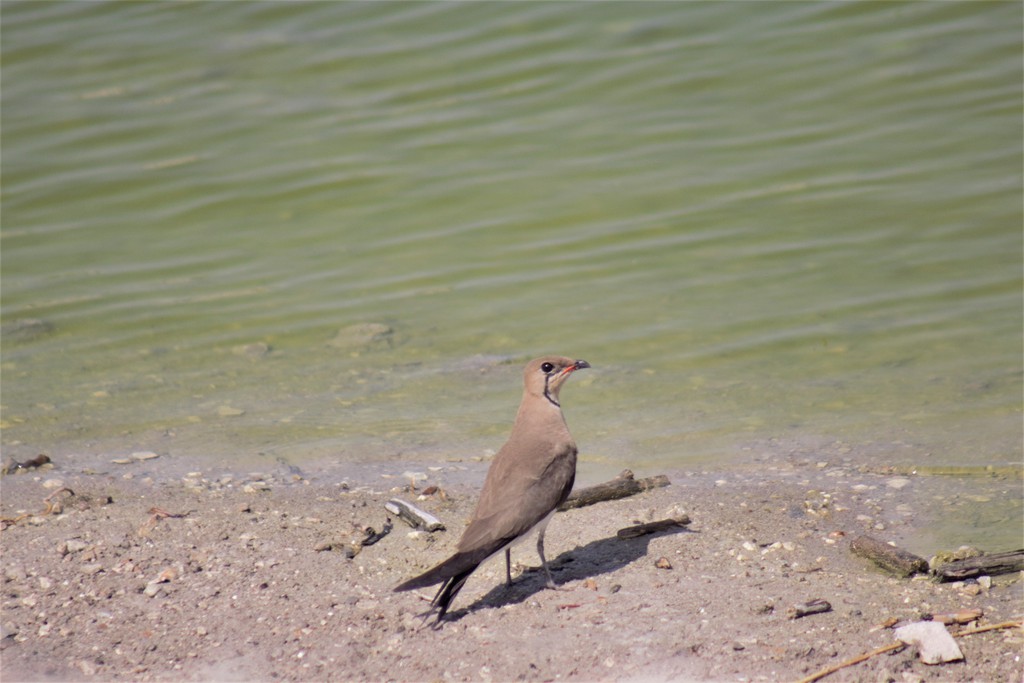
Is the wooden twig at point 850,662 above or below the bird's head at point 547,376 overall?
below

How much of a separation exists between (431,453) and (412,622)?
2.25 m

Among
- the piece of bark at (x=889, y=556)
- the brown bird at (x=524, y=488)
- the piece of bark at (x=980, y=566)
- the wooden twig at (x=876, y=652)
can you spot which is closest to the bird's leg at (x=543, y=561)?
the brown bird at (x=524, y=488)

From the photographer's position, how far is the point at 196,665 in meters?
4.84

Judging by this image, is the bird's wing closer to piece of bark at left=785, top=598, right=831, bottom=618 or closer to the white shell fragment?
piece of bark at left=785, top=598, right=831, bottom=618

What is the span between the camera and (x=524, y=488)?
5.37 m

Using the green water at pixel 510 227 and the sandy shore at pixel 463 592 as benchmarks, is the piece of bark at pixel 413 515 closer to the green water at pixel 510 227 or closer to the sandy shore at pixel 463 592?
the sandy shore at pixel 463 592

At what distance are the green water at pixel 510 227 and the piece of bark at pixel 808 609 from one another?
2.02 metres

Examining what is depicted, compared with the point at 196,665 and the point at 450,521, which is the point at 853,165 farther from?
the point at 196,665

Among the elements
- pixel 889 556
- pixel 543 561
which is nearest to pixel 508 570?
pixel 543 561

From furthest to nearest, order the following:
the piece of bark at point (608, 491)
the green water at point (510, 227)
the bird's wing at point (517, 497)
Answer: the green water at point (510, 227) < the piece of bark at point (608, 491) < the bird's wing at point (517, 497)

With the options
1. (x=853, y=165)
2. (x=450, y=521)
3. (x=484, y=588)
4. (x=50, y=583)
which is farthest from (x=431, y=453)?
(x=853, y=165)

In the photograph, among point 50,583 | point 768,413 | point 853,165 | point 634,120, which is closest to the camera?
point 50,583

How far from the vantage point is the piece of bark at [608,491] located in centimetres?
619

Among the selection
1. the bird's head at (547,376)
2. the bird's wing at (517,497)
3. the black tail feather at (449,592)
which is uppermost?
the bird's head at (547,376)
